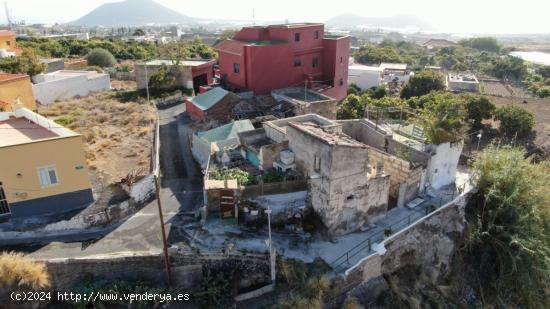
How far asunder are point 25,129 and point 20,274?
28.2 feet

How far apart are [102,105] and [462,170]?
29434mm

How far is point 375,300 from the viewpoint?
16.8m

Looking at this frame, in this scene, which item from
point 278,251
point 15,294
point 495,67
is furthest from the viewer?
point 495,67

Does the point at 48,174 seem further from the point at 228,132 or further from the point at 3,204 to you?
the point at 228,132

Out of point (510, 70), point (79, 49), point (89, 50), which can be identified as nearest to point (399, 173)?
point (89, 50)

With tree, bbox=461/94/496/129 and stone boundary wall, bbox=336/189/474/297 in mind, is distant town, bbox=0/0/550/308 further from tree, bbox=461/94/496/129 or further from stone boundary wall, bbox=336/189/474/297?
tree, bbox=461/94/496/129

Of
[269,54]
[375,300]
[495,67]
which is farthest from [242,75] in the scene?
[495,67]

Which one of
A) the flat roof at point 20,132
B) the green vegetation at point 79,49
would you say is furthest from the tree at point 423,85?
the flat roof at point 20,132

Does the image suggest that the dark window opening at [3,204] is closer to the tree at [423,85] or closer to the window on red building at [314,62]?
the window on red building at [314,62]

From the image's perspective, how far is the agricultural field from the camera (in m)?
22.7

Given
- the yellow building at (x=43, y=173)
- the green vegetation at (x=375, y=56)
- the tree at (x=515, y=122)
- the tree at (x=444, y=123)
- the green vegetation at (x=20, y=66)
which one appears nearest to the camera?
the yellow building at (x=43, y=173)

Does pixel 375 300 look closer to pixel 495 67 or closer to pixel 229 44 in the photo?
pixel 229 44

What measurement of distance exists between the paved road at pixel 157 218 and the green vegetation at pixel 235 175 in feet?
6.32

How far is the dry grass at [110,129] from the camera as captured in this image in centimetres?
2301
